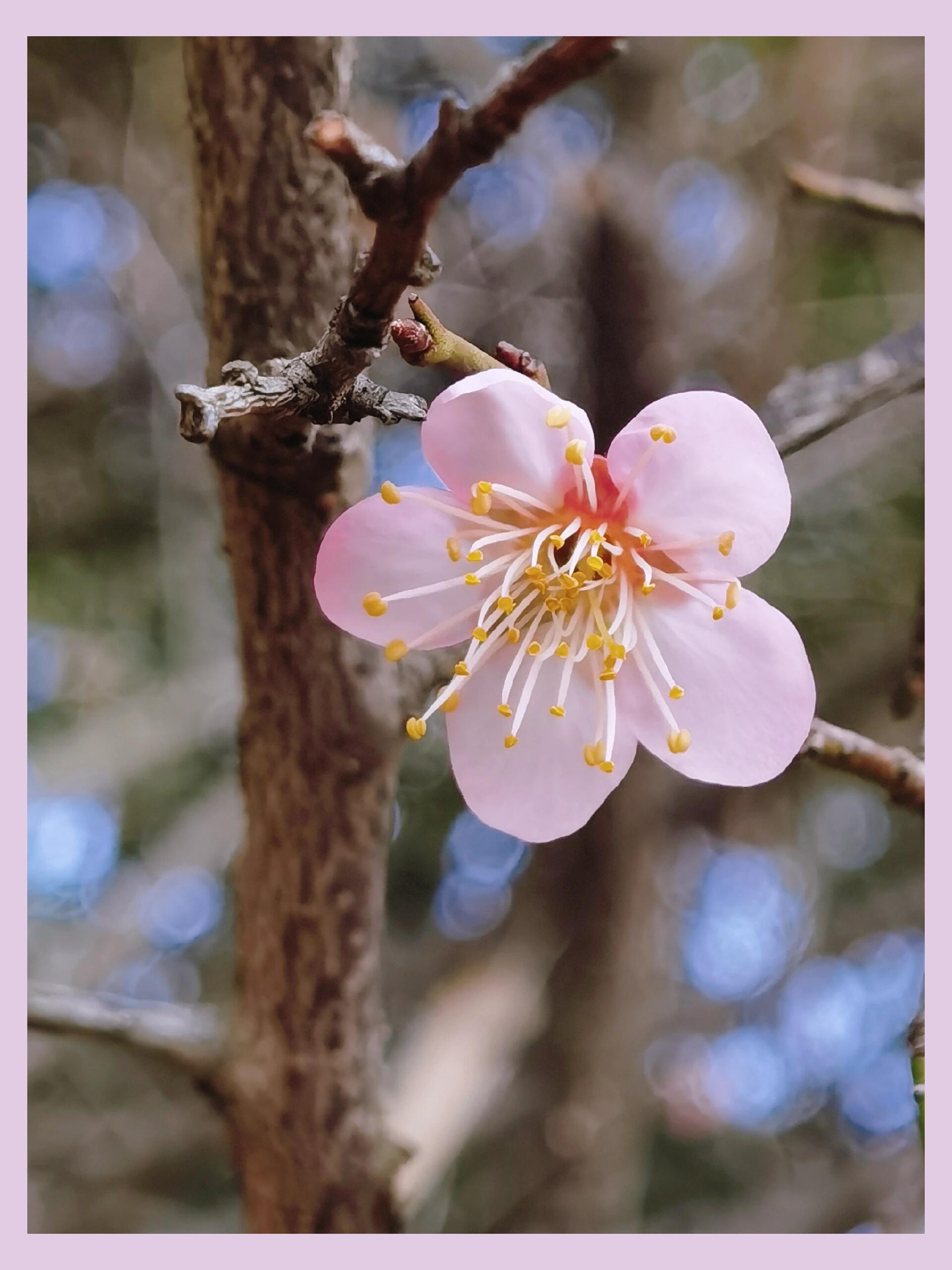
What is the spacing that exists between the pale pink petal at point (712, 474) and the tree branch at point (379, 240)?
10 centimetres

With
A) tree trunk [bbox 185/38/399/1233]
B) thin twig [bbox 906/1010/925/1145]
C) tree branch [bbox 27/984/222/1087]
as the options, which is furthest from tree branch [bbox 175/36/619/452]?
tree branch [bbox 27/984/222/1087]

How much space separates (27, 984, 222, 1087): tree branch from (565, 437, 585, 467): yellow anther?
1.74 ft

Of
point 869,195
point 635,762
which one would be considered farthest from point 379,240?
point 635,762

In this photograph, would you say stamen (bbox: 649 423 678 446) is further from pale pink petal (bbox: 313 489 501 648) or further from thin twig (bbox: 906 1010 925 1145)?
thin twig (bbox: 906 1010 925 1145)

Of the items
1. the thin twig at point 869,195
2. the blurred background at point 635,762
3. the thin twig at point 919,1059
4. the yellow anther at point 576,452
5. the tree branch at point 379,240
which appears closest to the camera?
the tree branch at point 379,240

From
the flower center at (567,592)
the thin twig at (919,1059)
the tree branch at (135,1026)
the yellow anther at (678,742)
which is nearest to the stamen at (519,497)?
the flower center at (567,592)

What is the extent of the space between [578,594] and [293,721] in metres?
0.24

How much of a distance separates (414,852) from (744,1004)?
376 millimetres

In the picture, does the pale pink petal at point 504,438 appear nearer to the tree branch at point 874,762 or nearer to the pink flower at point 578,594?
Answer: the pink flower at point 578,594

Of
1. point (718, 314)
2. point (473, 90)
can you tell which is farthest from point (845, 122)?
point (473, 90)

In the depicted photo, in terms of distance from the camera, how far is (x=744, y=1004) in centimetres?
97

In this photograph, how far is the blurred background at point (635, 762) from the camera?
29.3 inches

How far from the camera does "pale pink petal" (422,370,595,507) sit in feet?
1.20

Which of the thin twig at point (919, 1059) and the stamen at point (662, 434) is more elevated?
the stamen at point (662, 434)
